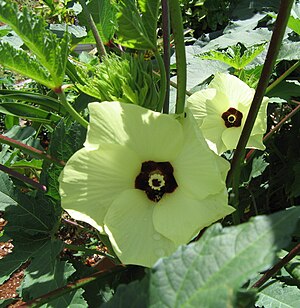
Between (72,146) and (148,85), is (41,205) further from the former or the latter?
(148,85)

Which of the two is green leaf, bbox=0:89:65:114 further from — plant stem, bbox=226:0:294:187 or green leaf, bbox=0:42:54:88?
plant stem, bbox=226:0:294:187

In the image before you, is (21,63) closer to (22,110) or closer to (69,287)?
(69,287)

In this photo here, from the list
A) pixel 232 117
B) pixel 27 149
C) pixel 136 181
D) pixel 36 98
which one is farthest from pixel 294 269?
pixel 36 98

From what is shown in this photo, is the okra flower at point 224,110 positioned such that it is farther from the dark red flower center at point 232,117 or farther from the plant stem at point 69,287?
the plant stem at point 69,287

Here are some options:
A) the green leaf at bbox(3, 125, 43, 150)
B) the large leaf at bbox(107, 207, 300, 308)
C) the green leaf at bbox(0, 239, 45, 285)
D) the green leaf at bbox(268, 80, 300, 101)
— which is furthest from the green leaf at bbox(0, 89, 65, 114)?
the large leaf at bbox(107, 207, 300, 308)

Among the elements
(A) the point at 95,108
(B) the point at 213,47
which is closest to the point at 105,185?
(A) the point at 95,108

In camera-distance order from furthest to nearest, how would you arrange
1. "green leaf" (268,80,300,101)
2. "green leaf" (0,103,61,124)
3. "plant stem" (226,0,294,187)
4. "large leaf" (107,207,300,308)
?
1. "green leaf" (0,103,61,124)
2. "green leaf" (268,80,300,101)
3. "plant stem" (226,0,294,187)
4. "large leaf" (107,207,300,308)
